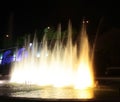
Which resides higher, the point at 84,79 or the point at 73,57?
the point at 73,57

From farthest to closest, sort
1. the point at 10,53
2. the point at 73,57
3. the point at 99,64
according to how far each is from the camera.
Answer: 1. the point at 10,53
2. the point at 99,64
3. the point at 73,57

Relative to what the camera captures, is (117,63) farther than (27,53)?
Yes

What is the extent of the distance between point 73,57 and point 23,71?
18.9 ft

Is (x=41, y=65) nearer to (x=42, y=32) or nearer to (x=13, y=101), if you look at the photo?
(x=13, y=101)

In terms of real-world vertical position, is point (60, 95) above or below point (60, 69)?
below

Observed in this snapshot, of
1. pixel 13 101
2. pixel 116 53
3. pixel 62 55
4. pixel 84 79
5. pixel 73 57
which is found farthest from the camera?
pixel 116 53

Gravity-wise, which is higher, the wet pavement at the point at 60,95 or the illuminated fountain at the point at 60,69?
the illuminated fountain at the point at 60,69

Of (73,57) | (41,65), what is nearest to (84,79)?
(73,57)

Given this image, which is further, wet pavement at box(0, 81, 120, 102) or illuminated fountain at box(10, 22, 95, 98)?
illuminated fountain at box(10, 22, 95, 98)

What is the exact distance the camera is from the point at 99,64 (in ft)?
134

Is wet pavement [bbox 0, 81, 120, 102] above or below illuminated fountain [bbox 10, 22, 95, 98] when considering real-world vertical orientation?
below

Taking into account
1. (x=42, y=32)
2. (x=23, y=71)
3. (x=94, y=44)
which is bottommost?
(x=23, y=71)

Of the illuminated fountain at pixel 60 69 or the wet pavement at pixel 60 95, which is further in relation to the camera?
the illuminated fountain at pixel 60 69

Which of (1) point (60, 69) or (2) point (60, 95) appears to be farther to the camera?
(1) point (60, 69)
